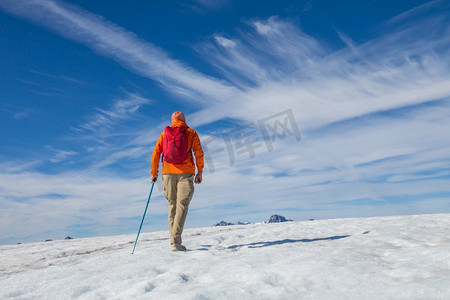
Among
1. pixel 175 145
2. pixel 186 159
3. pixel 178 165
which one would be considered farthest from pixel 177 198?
pixel 175 145

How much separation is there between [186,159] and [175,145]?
0.43 metres

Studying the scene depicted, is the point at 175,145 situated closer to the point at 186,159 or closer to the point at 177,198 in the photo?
the point at 186,159

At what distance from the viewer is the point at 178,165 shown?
743 cm

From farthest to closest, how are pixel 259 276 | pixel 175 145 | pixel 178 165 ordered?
pixel 178 165, pixel 175 145, pixel 259 276

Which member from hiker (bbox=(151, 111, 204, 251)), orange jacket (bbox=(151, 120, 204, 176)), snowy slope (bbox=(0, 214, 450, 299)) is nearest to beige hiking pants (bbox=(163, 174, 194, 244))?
hiker (bbox=(151, 111, 204, 251))

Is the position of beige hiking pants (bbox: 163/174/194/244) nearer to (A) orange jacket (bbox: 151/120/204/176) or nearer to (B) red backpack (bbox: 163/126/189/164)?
(A) orange jacket (bbox: 151/120/204/176)

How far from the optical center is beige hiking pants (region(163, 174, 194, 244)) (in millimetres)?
7133

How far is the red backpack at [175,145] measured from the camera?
7.32 meters

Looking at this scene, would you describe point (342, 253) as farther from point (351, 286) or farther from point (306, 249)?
point (351, 286)

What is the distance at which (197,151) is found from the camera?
7559 millimetres

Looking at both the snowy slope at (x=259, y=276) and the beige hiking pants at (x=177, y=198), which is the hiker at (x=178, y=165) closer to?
the beige hiking pants at (x=177, y=198)

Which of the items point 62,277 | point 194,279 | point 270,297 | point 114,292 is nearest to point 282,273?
point 270,297

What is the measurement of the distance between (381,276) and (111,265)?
14.2ft

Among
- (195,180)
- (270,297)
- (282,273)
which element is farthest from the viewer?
(195,180)
